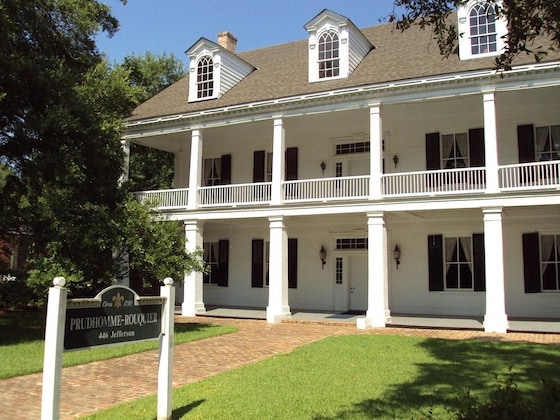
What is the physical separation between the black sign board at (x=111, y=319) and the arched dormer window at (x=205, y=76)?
15623mm

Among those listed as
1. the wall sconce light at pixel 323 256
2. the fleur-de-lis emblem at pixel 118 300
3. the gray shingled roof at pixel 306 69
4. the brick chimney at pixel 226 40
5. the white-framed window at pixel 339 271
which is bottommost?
the fleur-de-lis emblem at pixel 118 300

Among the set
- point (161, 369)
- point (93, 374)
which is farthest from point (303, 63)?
point (161, 369)

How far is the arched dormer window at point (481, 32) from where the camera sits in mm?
16047

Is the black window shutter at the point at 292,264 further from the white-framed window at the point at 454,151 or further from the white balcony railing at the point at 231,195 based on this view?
the white-framed window at the point at 454,151

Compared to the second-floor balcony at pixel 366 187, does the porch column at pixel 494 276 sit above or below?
below

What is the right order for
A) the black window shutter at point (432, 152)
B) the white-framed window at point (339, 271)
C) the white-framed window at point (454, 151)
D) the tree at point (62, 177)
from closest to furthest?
the tree at point (62, 177) < the white-framed window at point (454, 151) < the black window shutter at point (432, 152) < the white-framed window at point (339, 271)

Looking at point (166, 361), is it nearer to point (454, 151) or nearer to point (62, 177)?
point (62, 177)

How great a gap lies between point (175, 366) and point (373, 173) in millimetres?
9038

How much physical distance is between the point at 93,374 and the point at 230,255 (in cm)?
1274

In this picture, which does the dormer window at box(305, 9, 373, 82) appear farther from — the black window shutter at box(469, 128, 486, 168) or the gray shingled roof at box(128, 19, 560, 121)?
the black window shutter at box(469, 128, 486, 168)

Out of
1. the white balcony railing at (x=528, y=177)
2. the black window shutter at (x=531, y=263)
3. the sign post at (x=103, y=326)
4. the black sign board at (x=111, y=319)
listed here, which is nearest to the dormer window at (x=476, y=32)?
the white balcony railing at (x=528, y=177)

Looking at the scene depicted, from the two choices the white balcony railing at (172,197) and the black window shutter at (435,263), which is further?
the white balcony railing at (172,197)

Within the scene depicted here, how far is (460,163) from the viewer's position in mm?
17625

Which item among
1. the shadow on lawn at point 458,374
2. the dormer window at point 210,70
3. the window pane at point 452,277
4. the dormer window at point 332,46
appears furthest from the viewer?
the dormer window at point 210,70
